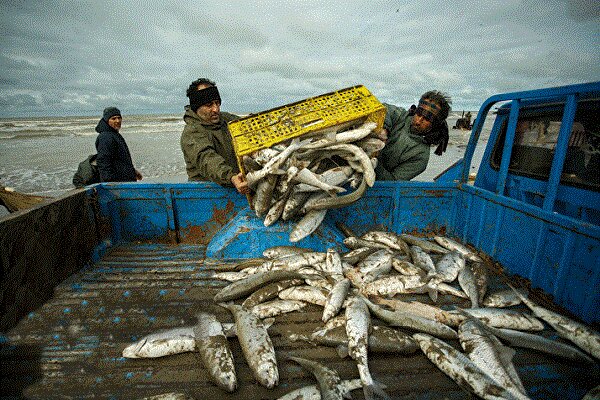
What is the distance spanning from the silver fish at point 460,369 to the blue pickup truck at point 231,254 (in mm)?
71

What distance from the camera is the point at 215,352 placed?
2.13 metres

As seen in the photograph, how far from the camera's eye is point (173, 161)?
13.5 metres

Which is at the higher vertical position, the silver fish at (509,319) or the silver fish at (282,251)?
the silver fish at (282,251)

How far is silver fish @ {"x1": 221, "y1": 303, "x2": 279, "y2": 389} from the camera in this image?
6.53ft

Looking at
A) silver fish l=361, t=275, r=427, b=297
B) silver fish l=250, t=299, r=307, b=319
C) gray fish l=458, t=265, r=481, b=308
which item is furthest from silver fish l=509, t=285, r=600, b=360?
silver fish l=250, t=299, r=307, b=319

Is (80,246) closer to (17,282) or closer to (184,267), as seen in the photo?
(17,282)

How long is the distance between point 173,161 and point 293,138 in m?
12.1

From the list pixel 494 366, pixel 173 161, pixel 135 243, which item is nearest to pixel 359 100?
pixel 494 366

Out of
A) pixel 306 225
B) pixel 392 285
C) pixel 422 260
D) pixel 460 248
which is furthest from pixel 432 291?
pixel 306 225

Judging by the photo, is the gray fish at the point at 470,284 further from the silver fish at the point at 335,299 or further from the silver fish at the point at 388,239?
the silver fish at the point at 335,299

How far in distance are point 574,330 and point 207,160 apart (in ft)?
13.1

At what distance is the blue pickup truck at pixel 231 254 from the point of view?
205 centimetres

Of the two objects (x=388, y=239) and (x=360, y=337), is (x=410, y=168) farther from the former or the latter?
(x=360, y=337)

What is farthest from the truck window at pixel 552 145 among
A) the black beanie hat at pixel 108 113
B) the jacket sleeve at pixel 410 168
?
the black beanie hat at pixel 108 113
